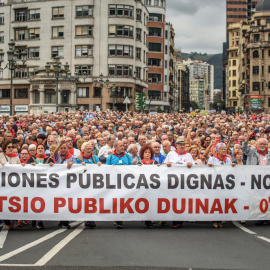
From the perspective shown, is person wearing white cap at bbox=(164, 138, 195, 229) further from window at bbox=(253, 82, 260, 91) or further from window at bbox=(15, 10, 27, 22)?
window at bbox=(253, 82, 260, 91)

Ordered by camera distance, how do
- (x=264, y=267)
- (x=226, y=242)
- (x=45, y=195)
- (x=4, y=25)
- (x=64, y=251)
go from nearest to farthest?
(x=264, y=267)
(x=64, y=251)
(x=226, y=242)
(x=45, y=195)
(x=4, y=25)

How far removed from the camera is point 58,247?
827cm

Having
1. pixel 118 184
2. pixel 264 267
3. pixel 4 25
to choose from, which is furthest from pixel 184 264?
pixel 4 25

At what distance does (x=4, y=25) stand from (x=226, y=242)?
76659 mm

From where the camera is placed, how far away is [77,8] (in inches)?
2894

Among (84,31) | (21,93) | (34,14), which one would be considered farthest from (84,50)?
(21,93)

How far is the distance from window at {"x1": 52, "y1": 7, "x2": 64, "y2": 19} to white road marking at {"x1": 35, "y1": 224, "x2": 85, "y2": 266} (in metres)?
68.3

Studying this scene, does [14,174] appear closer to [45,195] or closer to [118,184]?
[45,195]

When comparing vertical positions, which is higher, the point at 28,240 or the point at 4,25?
the point at 4,25

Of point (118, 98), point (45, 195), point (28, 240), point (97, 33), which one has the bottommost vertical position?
point (28, 240)

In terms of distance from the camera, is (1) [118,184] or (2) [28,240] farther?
(1) [118,184]

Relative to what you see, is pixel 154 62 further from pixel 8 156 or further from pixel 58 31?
pixel 8 156

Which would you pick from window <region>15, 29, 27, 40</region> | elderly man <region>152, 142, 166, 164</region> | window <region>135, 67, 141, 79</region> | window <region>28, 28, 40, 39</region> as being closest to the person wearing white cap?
elderly man <region>152, 142, 166, 164</region>

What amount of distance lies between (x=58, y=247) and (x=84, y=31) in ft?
222
